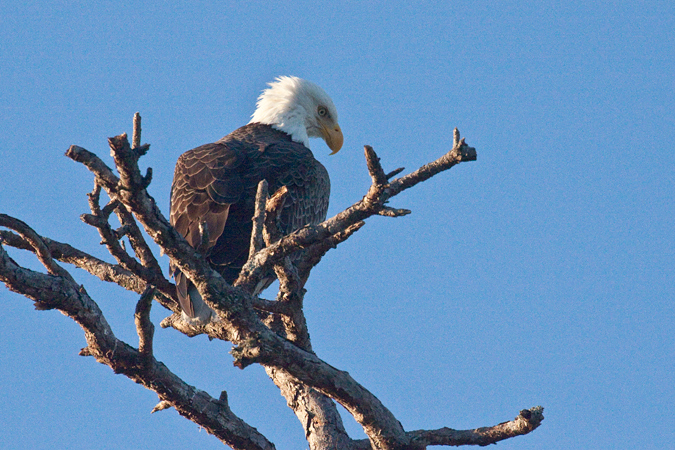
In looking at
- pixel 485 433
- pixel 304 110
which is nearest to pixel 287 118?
pixel 304 110

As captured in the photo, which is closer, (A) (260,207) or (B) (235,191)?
(A) (260,207)

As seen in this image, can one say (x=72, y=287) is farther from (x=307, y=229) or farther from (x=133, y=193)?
(x=307, y=229)

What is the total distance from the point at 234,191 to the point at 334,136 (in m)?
2.63

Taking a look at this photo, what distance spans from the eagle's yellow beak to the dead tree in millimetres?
3253

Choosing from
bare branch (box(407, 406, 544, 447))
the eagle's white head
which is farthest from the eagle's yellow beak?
bare branch (box(407, 406, 544, 447))

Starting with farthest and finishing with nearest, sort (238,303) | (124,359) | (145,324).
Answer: (124,359) < (145,324) < (238,303)

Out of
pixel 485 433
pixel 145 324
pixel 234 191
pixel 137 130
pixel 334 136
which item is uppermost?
pixel 334 136

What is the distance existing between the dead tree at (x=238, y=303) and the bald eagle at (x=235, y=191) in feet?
1.60

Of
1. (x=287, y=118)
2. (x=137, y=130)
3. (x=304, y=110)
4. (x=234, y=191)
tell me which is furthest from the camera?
(x=304, y=110)

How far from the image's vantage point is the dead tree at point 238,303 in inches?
134

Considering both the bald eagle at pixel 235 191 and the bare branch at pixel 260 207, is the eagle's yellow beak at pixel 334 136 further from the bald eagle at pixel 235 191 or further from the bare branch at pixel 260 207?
the bare branch at pixel 260 207

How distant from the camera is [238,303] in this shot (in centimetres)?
386

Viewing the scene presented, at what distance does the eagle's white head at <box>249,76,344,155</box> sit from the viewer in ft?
26.7

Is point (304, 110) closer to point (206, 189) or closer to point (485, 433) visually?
point (206, 189)
